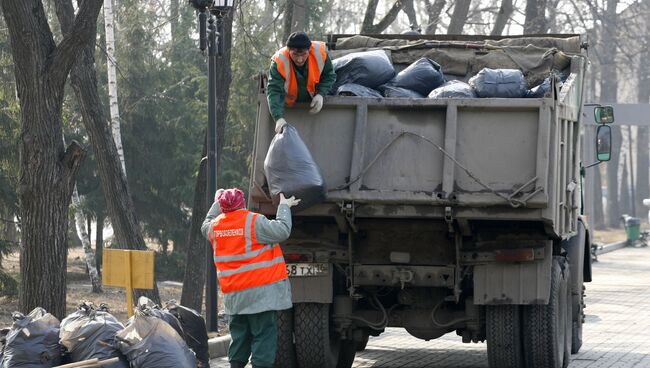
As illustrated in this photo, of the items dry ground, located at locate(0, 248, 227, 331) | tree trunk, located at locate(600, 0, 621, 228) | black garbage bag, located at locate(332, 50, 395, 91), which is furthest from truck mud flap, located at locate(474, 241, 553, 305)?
tree trunk, located at locate(600, 0, 621, 228)

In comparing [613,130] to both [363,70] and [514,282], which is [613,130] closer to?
[363,70]

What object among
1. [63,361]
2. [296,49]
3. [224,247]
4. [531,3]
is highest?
[531,3]

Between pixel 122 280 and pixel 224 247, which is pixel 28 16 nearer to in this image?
pixel 122 280

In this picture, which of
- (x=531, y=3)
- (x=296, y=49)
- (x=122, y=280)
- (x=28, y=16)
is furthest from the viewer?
(x=531, y=3)

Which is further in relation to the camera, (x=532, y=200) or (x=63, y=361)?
(x=532, y=200)

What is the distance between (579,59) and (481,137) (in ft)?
7.12

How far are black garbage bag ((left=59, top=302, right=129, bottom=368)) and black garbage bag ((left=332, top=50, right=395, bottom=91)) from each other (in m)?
2.82

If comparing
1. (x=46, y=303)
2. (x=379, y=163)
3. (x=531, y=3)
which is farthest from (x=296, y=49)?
(x=531, y=3)

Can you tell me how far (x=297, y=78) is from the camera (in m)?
9.41

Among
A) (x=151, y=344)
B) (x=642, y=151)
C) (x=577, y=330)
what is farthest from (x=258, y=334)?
(x=642, y=151)

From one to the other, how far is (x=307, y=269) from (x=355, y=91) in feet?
4.60

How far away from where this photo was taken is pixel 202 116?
84.0 ft

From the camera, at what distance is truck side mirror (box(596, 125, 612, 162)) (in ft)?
42.0

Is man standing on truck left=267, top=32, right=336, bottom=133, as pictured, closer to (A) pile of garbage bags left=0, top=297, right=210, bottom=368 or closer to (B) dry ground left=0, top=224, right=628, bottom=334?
(A) pile of garbage bags left=0, top=297, right=210, bottom=368
